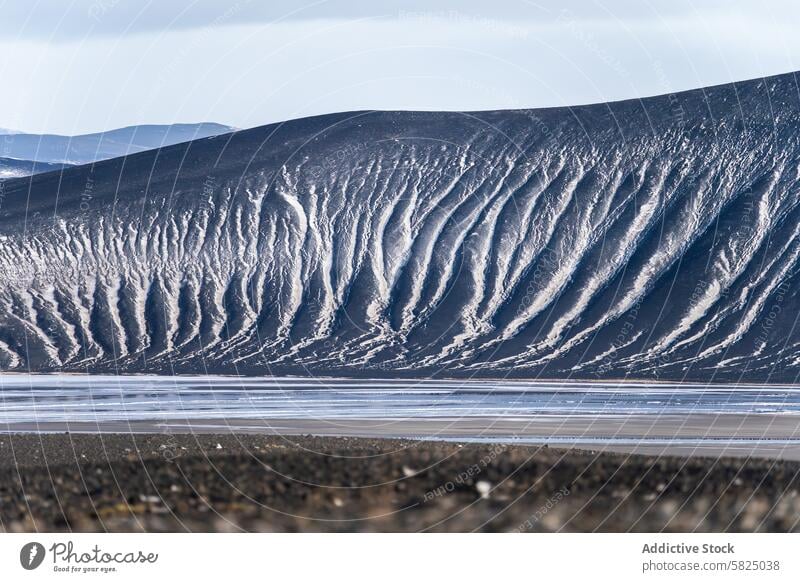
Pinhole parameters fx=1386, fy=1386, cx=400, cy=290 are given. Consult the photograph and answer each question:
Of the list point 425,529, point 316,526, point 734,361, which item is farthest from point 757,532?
point 734,361

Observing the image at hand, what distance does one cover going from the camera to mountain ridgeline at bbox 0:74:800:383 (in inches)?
4558

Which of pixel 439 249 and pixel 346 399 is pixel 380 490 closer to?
pixel 346 399

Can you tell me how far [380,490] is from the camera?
25.3 meters

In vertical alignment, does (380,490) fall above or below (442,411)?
below

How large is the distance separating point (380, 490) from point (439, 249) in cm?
10818

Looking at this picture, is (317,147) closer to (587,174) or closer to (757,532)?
(587,174)

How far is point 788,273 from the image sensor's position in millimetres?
124500

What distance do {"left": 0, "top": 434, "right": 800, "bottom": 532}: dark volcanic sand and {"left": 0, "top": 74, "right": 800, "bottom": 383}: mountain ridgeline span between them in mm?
75155

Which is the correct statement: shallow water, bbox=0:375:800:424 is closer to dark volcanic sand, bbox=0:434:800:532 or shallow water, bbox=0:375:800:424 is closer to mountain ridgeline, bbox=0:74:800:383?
mountain ridgeline, bbox=0:74:800:383
